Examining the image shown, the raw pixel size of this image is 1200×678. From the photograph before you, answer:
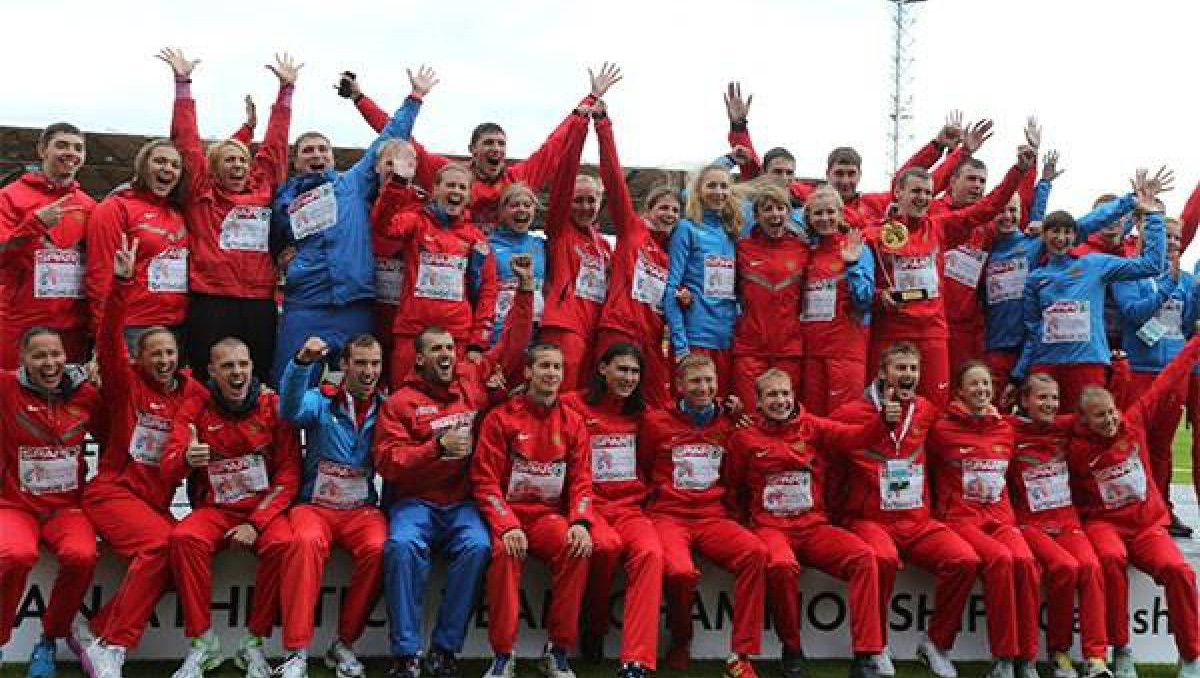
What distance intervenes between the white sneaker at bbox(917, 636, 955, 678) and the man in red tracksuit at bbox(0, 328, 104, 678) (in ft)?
12.0

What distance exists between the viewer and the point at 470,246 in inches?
241

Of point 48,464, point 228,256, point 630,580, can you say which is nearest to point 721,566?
point 630,580

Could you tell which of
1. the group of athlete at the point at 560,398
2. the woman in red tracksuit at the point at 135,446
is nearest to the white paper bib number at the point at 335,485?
the group of athlete at the point at 560,398

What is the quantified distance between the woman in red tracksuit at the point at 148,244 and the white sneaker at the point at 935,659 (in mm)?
3848

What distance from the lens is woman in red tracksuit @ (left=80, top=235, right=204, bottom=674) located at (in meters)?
5.11

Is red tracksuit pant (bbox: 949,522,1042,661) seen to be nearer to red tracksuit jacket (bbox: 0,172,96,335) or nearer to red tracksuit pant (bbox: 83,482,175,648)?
red tracksuit pant (bbox: 83,482,175,648)

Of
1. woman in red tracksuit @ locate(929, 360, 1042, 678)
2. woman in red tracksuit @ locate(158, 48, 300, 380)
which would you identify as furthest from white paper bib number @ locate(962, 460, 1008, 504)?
woman in red tracksuit @ locate(158, 48, 300, 380)

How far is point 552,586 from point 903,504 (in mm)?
1713

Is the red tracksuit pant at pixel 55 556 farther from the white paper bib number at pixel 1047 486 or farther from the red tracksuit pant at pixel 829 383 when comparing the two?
the white paper bib number at pixel 1047 486

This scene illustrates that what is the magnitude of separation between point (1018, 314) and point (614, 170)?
8.06 ft

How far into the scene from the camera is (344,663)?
512 centimetres

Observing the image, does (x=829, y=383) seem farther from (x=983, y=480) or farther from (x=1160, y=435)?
(x=1160, y=435)

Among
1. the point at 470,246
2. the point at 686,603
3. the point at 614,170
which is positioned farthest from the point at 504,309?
the point at 686,603

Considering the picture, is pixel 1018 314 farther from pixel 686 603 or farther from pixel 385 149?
pixel 385 149
